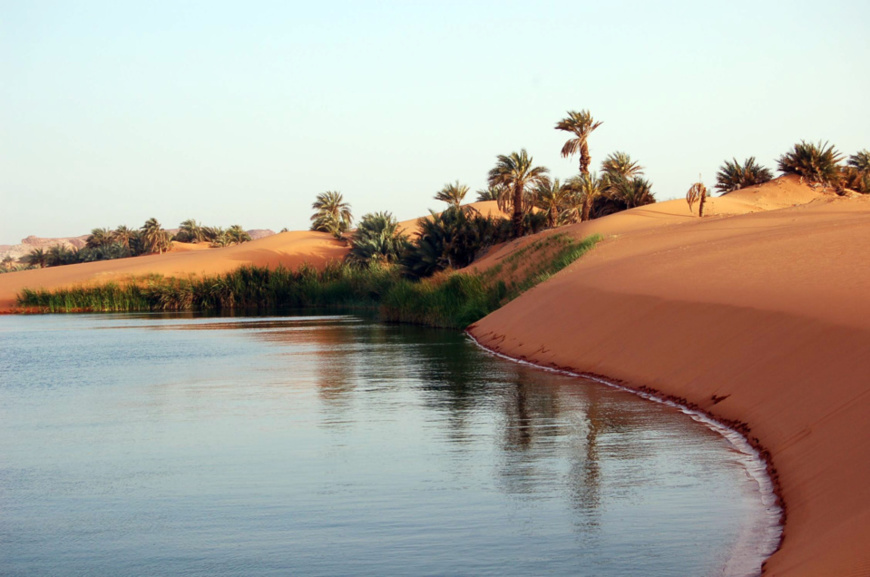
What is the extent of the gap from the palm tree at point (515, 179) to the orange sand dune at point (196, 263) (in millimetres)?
40213

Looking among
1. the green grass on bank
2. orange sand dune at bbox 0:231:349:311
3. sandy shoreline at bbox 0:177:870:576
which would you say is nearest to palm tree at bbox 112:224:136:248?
orange sand dune at bbox 0:231:349:311

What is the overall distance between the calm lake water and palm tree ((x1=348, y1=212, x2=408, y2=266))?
51217mm

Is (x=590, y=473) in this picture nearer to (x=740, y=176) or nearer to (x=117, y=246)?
(x=740, y=176)

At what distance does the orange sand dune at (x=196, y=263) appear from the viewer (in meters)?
89.2

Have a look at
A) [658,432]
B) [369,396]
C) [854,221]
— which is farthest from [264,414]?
[854,221]

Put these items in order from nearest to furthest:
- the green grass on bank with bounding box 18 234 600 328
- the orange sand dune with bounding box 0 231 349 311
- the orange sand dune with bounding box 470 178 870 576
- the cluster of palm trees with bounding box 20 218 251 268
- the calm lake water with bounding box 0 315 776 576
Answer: the calm lake water with bounding box 0 315 776 576, the orange sand dune with bounding box 470 178 870 576, the green grass on bank with bounding box 18 234 600 328, the orange sand dune with bounding box 0 231 349 311, the cluster of palm trees with bounding box 20 218 251 268

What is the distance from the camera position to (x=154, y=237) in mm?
115688

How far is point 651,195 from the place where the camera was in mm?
54312

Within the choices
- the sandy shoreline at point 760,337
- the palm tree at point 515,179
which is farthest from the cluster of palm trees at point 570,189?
the sandy shoreline at point 760,337

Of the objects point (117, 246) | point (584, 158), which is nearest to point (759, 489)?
point (584, 158)

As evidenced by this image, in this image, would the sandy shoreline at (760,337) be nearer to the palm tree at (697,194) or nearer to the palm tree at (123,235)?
the palm tree at (697,194)

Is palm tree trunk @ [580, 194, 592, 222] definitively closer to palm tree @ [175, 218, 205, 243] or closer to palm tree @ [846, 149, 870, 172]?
palm tree @ [846, 149, 870, 172]

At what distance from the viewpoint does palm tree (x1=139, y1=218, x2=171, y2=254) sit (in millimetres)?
115688

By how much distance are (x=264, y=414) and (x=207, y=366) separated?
8.51m
